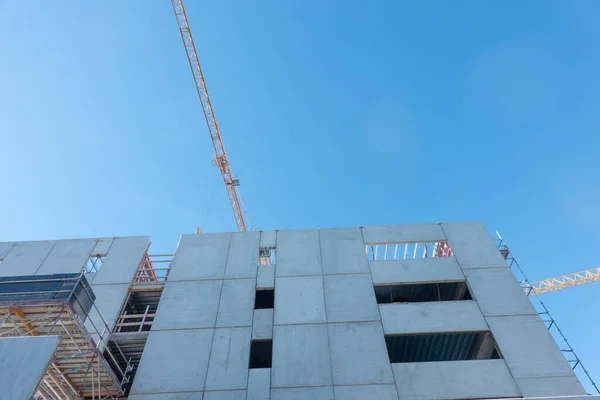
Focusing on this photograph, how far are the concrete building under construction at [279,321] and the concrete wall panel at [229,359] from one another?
6 cm

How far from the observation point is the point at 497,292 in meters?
20.8

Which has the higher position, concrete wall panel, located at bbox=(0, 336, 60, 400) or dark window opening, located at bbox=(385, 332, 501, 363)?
dark window opening, located at bbox=(385, 332, 501, 363)

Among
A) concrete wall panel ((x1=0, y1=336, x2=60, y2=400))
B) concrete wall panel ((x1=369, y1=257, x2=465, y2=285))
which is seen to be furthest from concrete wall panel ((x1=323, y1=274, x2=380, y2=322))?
concrete wall panel ((x1=0, y1=336, x2=60, y2=400))

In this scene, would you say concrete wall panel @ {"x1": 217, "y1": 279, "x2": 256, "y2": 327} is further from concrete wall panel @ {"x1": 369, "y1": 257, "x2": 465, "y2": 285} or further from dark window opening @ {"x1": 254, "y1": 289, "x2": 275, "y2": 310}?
concrete wall panel @ {"x1": 369, "y1": 257, "x2": 465, "y2": 285}

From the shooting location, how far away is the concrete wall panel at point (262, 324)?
1956 cm

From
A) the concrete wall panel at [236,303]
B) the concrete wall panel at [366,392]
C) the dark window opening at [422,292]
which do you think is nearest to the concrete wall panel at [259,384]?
the concrete wall panel at [236,303]

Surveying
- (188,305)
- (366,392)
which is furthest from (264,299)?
(366,392)

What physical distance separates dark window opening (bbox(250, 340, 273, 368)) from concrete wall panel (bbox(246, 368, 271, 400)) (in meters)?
2.51

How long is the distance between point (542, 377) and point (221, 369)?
13.7 metres

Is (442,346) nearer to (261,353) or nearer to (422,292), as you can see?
(422,292)

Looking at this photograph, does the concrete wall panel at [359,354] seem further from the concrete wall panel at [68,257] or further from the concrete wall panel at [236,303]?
the concrete wall panel at [68,257]

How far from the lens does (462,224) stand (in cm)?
2500

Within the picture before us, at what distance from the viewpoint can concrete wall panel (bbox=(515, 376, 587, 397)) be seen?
16625 millimetres

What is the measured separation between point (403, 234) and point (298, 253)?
6.53m
